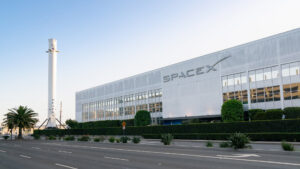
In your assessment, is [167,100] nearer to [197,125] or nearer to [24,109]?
[197,125]

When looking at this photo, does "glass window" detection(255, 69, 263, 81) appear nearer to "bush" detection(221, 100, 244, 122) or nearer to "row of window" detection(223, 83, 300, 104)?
"row of window" detection(223, 83, 300, 104)

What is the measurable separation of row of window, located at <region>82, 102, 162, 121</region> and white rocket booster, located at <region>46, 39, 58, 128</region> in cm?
969

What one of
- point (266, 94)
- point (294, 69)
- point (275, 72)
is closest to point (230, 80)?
point (266, 94)

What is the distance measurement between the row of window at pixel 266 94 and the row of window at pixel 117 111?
66.5ft

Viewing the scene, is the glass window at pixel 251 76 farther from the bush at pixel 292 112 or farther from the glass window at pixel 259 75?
the bush at pixel 292 112

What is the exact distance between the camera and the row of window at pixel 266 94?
40.8 m

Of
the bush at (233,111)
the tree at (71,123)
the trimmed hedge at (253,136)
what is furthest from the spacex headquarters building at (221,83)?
the tree at (71,123)

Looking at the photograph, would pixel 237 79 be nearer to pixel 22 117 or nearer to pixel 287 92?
pixel 287 92

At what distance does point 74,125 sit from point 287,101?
62.5 metres

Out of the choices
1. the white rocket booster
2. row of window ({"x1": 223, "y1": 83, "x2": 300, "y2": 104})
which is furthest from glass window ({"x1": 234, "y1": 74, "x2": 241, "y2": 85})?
the white rocket booster

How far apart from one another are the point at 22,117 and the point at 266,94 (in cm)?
5376

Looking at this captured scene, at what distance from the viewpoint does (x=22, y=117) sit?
67125mm

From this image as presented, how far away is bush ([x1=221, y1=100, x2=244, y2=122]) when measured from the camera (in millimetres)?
44562

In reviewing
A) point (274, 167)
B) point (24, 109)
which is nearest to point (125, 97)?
point (24, 109)
